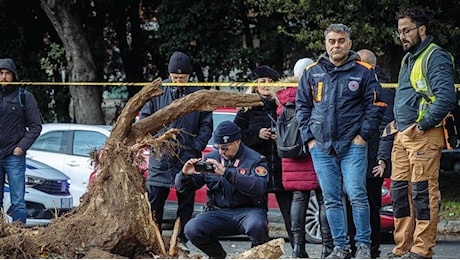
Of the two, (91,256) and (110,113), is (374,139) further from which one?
(110,113)

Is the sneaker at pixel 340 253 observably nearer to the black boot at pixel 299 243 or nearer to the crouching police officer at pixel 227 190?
the crouching police officer at pixel 227 190

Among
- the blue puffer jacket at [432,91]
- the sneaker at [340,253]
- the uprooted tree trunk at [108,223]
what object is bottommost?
the sneaker at [340,253]

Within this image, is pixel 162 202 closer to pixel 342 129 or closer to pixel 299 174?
pixel 299 174

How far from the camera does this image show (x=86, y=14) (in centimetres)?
2112

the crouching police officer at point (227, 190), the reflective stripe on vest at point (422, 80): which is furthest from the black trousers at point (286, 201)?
the reflective stripe on vest at point (422, 80)

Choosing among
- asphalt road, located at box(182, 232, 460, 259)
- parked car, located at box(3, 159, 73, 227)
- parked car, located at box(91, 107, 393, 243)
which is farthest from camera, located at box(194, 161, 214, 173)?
parked car, located at box(3, 159, 73, 227)

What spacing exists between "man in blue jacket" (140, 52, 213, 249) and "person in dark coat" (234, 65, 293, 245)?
41 centimetres

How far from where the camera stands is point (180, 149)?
870 centimetres

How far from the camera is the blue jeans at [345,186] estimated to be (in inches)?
293

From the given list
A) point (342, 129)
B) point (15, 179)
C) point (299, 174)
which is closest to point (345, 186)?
point (342, 129)

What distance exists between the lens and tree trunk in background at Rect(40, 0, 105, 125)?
18786 mm

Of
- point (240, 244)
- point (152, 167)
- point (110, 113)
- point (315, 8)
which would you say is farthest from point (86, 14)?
point (152, 167)

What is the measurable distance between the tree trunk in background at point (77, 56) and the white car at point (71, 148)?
5.43m

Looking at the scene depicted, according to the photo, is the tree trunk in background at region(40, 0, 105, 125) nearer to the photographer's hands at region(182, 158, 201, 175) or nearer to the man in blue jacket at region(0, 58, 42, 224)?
the man in blue jacket at region(0, 58, 42, 224)
